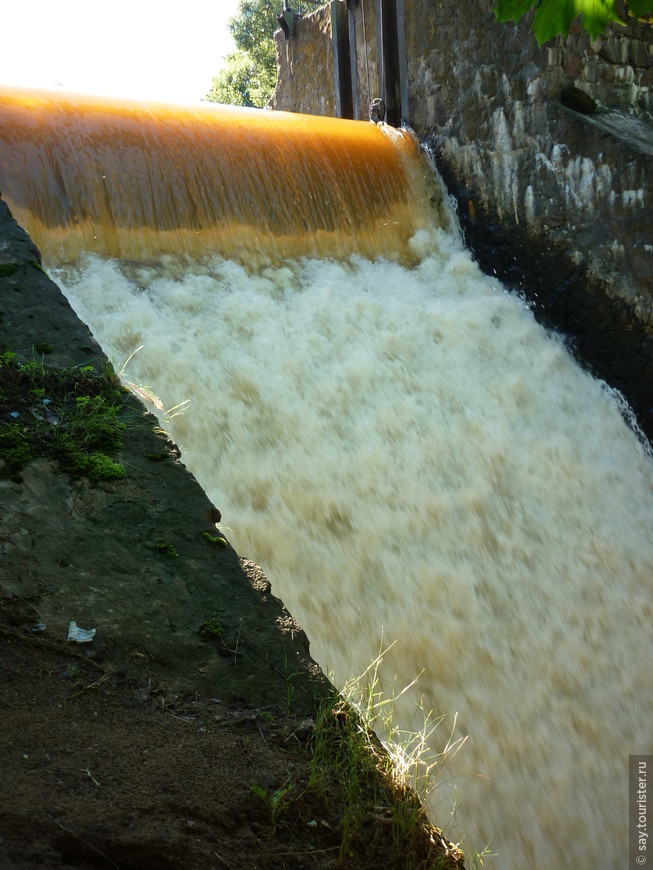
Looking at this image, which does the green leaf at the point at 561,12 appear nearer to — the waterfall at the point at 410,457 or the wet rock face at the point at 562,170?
the waterfall at the point at 410,457

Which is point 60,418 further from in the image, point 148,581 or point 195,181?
point 195,181

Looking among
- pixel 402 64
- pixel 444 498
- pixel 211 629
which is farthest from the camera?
pixel 402 64

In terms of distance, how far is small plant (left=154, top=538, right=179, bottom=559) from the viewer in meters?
1.97

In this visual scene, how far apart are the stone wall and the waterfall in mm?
288

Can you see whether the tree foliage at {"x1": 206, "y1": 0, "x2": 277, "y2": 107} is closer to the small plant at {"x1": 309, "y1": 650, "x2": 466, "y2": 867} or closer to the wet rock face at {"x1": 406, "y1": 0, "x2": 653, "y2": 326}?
the wet rock face at {"x1": 406, "y1": 0, "x2": 653, "y2": 326}

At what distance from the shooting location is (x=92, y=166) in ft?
16.1

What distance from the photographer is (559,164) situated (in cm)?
571

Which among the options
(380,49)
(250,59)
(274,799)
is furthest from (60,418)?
(250,59)

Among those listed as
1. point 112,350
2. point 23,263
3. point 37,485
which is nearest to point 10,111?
point 112,350

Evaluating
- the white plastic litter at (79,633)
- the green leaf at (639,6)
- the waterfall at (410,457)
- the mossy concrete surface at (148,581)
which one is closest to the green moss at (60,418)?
the mossy concrete surface at (148,581)

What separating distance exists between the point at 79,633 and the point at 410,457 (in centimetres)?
268

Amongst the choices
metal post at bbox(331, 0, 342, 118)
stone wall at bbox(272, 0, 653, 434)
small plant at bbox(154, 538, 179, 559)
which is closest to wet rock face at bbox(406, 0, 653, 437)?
stone wall at bbox(272, 0, 653, 434)

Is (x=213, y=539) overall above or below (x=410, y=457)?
above

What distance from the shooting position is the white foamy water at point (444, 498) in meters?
2.95
